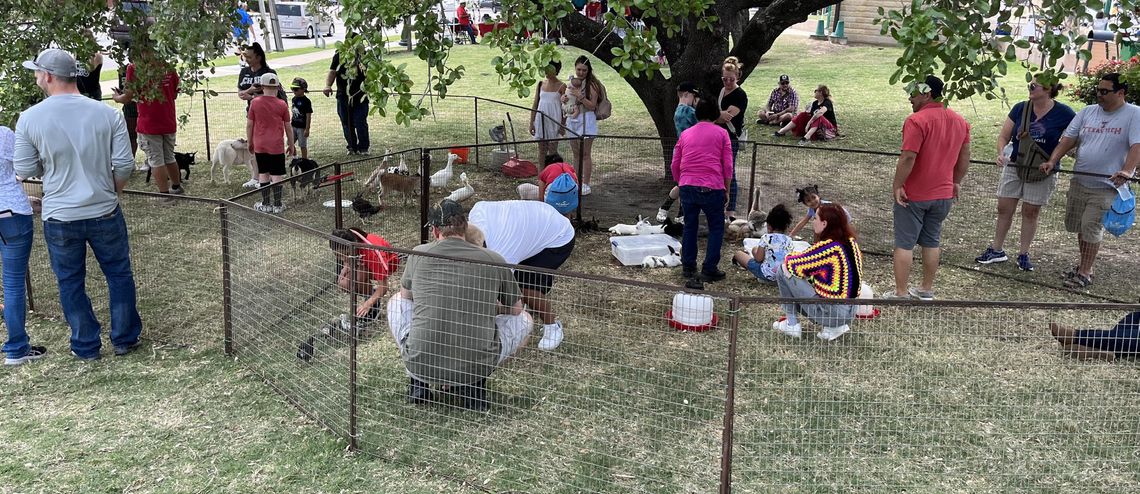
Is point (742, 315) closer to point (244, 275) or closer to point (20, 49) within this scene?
point (244, 275)

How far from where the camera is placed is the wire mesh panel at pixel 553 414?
453cm

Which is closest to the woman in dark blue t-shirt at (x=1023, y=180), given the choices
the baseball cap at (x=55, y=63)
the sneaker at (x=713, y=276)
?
the sneaker at (x=713, y=276)

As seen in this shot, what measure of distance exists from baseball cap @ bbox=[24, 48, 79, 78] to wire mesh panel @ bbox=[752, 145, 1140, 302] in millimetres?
6275

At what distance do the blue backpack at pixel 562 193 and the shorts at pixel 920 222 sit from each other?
10.4 ft

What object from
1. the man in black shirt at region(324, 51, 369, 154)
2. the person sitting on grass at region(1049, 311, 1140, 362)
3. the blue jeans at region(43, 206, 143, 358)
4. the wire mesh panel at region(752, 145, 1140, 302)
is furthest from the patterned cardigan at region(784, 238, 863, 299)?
the man in black shirt at region(324, 51, 369, 154)

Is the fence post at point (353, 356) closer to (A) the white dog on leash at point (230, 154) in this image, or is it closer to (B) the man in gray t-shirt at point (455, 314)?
(B) the man in gray t-shirt at point (455, 314)

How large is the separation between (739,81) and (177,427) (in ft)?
23.4

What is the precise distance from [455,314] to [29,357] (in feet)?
10.2

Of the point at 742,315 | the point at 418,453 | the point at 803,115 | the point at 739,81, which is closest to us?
the point at 418,453

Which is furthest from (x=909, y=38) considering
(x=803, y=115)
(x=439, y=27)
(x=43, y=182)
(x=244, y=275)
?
(x=803, y=115)

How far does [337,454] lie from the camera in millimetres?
4684

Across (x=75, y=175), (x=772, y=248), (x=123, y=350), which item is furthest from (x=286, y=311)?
(x=772, y=248)

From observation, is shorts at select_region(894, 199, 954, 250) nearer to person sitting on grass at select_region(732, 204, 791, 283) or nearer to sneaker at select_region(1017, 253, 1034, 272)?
person sitting on grass at select_region(732, 204, 791, 283)

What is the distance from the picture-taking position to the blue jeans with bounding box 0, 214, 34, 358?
5.68 meters
